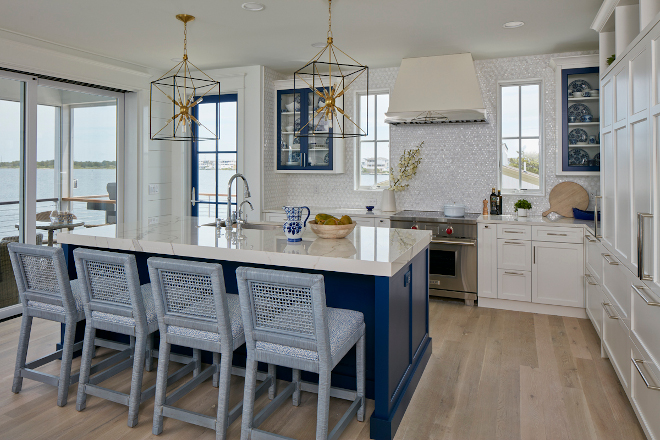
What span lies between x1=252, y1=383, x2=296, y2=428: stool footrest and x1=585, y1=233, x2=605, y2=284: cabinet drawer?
2395mm

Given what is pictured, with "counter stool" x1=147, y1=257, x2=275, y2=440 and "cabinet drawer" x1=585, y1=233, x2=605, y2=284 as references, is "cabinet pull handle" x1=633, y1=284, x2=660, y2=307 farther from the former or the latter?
"counter stool" x1=147, y1=257, x2=275, y2=440

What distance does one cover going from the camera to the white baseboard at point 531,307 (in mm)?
4504

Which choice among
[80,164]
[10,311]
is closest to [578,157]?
[80,164]

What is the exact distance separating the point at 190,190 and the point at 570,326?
15.1 ft

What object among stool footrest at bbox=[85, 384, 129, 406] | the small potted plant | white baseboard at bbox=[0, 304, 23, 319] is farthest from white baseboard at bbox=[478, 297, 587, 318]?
white baseboard at bbox=[0, 304, 23, 319]

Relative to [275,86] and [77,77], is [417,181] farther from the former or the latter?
[77,77]

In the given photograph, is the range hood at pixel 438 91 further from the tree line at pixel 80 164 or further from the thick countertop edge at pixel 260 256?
the tree line at pixel 80 164

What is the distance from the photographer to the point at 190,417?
2369 mm

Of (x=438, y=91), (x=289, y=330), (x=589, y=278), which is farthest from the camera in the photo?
(x=438, y=91)

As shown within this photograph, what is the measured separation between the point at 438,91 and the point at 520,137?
3.86 ft

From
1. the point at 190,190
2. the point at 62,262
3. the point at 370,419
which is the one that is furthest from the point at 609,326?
the point at 190,190

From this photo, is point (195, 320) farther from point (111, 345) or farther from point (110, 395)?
point (111, 345)

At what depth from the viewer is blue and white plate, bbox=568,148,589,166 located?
15.6ft

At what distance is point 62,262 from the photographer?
8.61 ft
